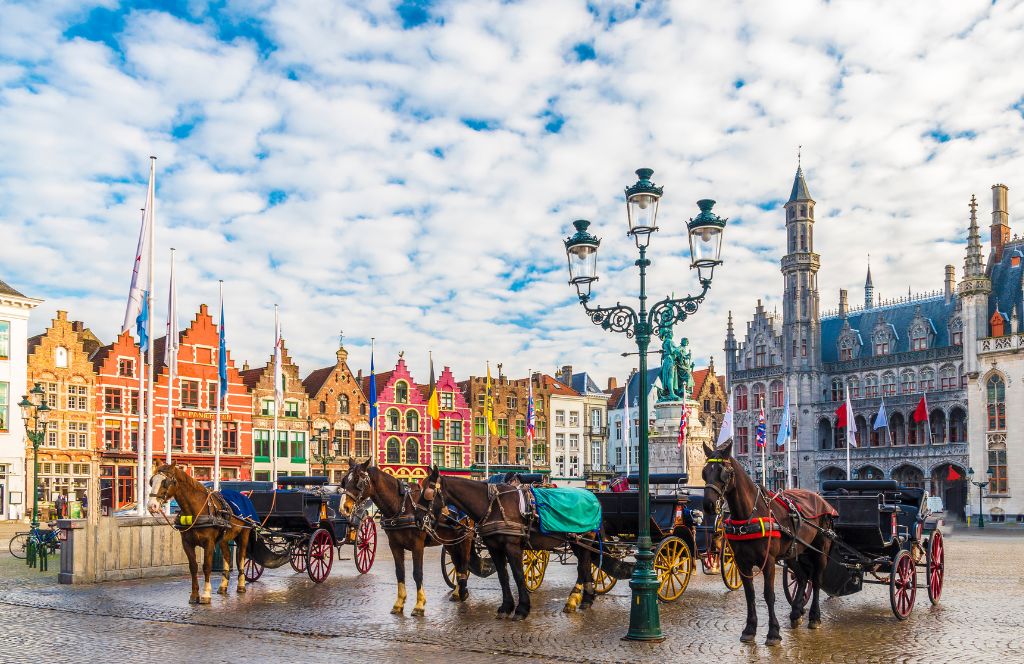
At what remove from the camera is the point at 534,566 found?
50.8 ft

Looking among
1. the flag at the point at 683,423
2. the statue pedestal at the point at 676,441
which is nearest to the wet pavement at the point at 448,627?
the statue pedestal at the point at 676,441

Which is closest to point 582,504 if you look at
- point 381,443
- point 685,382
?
point 685,382

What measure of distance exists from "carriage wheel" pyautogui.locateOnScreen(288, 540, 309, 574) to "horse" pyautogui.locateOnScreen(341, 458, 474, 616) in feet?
11.6

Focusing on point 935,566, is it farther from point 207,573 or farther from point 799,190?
point 799,190

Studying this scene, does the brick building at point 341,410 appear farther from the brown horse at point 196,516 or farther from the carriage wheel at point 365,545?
the brown horse at point 196,516

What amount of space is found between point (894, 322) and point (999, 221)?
9.06 m

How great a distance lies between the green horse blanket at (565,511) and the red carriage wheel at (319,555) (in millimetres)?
5132

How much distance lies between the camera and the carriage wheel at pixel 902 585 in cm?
1209

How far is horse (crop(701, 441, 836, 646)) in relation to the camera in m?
10.8

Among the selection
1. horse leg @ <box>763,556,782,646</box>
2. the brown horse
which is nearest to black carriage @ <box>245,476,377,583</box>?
the brown horse

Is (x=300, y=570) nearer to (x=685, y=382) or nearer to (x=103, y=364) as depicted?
(x=685, y=382)

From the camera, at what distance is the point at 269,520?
→ 16875mm

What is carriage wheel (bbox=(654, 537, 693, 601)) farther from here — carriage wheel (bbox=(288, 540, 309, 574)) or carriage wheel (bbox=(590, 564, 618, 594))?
carriage wheel (bbox=(288, 540, 309, 574))

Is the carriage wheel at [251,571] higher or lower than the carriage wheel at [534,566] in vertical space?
lower
